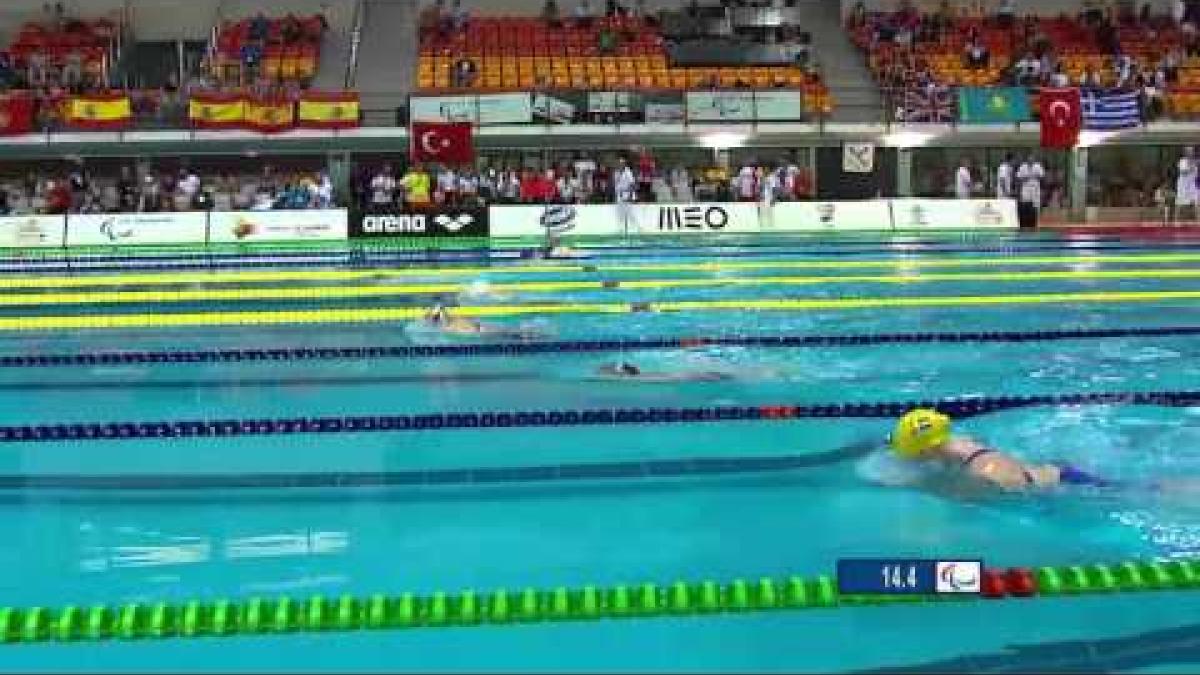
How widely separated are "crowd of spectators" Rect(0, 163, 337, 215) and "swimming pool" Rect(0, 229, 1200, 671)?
32.8 feet

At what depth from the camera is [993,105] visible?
22062 mm

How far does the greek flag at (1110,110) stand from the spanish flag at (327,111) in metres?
12.0

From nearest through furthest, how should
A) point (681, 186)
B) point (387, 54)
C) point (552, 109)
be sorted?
point (552, 109) → point (681, 186) → point (387, 54)

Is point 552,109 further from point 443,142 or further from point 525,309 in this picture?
point 525,309

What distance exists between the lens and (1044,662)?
343cm

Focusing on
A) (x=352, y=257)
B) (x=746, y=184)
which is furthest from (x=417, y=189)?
(x=746, y=184)

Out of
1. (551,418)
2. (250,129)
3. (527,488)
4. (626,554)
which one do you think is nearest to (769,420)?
(551,418)

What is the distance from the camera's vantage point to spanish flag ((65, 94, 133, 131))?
21453 mm

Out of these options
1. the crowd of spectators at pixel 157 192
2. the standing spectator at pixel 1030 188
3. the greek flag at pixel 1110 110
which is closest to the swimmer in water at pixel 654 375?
the crowd of spectators at pixel 157 192

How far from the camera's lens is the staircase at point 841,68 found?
950 inches

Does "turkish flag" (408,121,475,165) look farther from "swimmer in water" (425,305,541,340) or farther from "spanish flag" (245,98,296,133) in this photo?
"swimmer in water" (425,305,541,340)

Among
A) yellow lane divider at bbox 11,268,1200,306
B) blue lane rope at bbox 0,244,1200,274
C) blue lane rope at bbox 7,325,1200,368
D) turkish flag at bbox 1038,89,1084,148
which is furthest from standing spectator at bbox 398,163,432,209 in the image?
blue lane rope at bbox 7,325,1200,368

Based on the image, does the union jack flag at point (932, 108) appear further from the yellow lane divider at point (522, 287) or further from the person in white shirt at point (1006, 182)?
the yellow lane divider at point (522, 287)

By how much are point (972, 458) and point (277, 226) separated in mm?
15393
